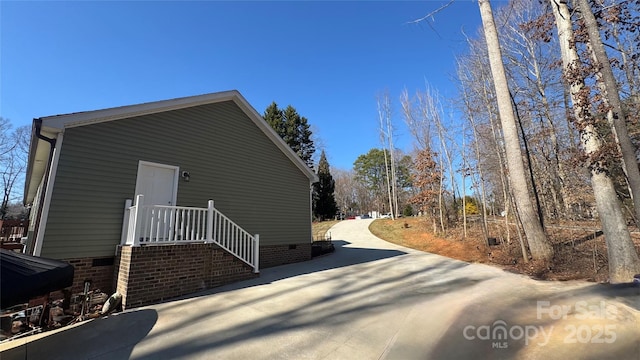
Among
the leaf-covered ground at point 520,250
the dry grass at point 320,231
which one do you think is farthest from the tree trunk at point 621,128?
the dry grass at point 320,231

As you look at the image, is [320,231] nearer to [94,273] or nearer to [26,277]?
[94,273]

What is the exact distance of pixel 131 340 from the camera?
4090 mm

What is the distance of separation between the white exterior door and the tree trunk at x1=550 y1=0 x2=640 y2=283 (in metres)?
10.3

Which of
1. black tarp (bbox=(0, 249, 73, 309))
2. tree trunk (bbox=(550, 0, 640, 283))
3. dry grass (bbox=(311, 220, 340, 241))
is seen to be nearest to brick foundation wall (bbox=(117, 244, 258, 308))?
black tarp (bbox=(0, 249, 73, 309))

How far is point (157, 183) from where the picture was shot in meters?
7.76

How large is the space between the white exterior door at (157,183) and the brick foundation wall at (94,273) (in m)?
1.66

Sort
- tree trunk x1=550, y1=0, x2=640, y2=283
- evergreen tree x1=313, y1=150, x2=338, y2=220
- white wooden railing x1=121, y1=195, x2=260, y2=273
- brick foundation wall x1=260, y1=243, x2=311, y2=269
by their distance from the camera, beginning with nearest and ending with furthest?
tree trunk x1=550, y1=0, x2=640, y2=283, white wooden railing x1=121, y1=195, x2=260, y2=273, brick foundation wall x1=260, y1=243, x2=311, y2=269, evergreen tree x1=313, y1=150, x2=338, y2=220

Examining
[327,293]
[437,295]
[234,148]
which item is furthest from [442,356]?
[234,148]

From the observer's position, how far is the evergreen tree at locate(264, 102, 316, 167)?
2958cm

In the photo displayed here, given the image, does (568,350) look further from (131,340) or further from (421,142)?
(421,142)

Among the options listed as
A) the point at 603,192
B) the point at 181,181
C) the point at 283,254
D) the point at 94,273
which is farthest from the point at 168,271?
the point at 603,192

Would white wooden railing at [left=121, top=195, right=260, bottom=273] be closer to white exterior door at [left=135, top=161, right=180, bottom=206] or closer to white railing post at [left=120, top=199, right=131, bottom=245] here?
white railing post at [left=120, top=199, right=131, bottom=245]

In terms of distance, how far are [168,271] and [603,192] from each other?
9.78 m

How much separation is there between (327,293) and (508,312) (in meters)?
3.20
